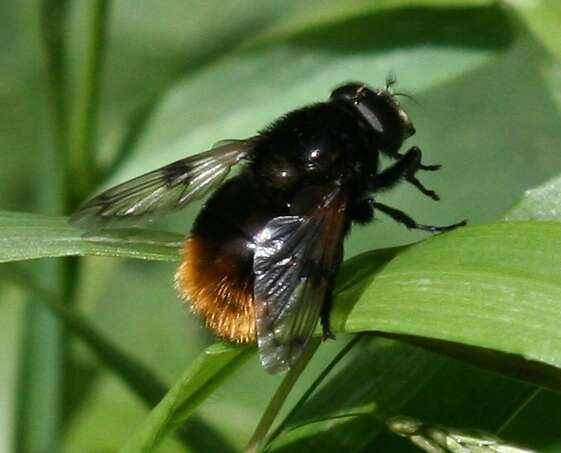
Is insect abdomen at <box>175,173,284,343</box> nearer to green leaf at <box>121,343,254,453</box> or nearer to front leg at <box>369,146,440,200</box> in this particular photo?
green leaf at <box>121,343,254,453</box>

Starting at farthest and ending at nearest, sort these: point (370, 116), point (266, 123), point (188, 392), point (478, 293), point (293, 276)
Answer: point (266, 123) → point (370, 116) → point (293, 276) → point (188, 392) → point (478, 293)

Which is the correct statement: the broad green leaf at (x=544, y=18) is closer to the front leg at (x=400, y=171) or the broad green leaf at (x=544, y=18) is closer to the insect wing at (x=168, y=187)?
the front leg at (x=400, y=171)

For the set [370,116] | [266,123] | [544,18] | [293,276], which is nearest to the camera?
[293,276]

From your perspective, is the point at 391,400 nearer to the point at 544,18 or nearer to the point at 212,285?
the point at 212,285

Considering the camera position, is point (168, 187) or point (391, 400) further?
point (168, 187)

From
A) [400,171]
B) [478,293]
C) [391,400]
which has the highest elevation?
[400,171]

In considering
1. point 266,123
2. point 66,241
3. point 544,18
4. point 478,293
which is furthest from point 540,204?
point 266,123

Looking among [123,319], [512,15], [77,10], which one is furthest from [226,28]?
[512,15]
